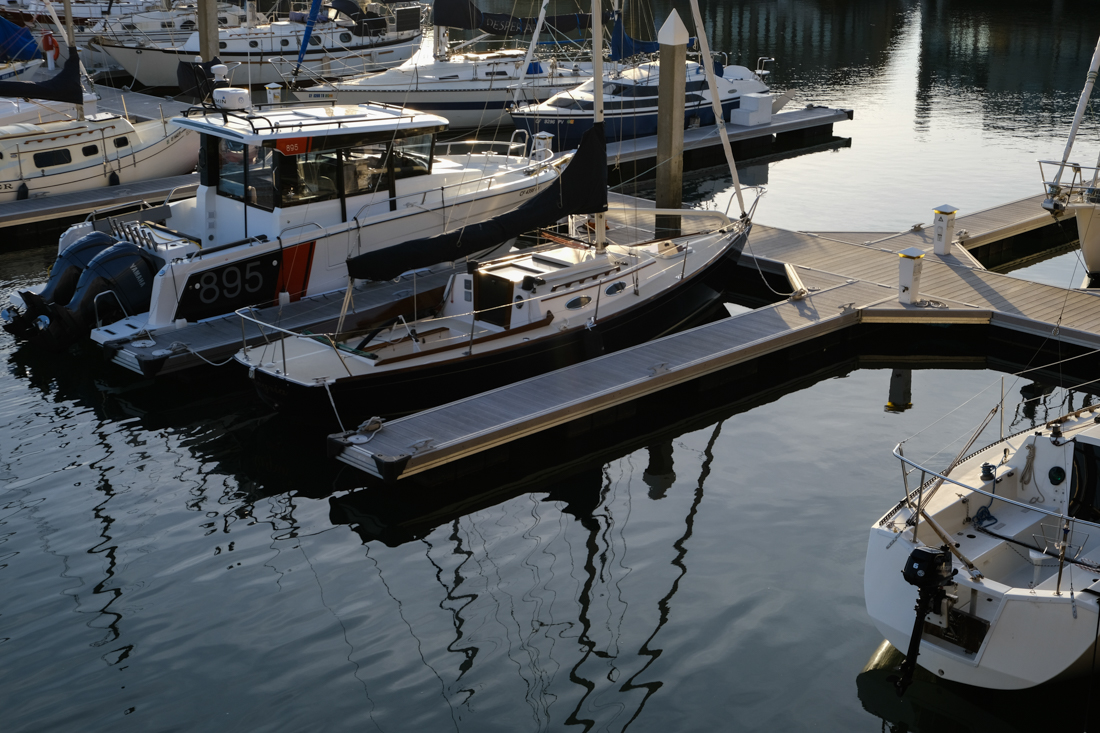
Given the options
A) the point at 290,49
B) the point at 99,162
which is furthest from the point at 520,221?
the point at 290,49

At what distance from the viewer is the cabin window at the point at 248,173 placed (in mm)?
15023

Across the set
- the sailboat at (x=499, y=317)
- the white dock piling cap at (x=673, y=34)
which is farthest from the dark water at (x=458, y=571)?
the white dock piling cap at (x=673, y=34)

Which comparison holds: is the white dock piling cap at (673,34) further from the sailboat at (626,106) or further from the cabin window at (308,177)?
the sailboat at (626,106)

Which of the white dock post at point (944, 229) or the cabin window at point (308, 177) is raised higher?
the cabin window at point (308, 177)

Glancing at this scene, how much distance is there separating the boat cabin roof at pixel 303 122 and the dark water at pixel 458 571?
142 inches

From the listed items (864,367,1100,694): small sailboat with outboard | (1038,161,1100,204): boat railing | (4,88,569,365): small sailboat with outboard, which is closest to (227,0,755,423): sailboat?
(4,88,569,365): small sailboat with outboard

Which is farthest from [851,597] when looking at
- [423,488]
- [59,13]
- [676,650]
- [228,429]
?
[59,13]

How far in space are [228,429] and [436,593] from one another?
4716 mm

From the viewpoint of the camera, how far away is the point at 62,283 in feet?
49.5

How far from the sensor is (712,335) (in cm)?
1438

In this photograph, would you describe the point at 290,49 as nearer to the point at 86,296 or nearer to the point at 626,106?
the point at 626,106

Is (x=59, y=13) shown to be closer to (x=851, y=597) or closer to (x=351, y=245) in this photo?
(x=351, y=245)

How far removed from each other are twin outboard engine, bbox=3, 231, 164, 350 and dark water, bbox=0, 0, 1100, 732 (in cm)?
61

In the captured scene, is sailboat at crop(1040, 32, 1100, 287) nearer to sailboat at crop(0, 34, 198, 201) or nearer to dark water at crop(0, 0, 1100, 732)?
dark water at crop(0, 0, 1100, 732)
